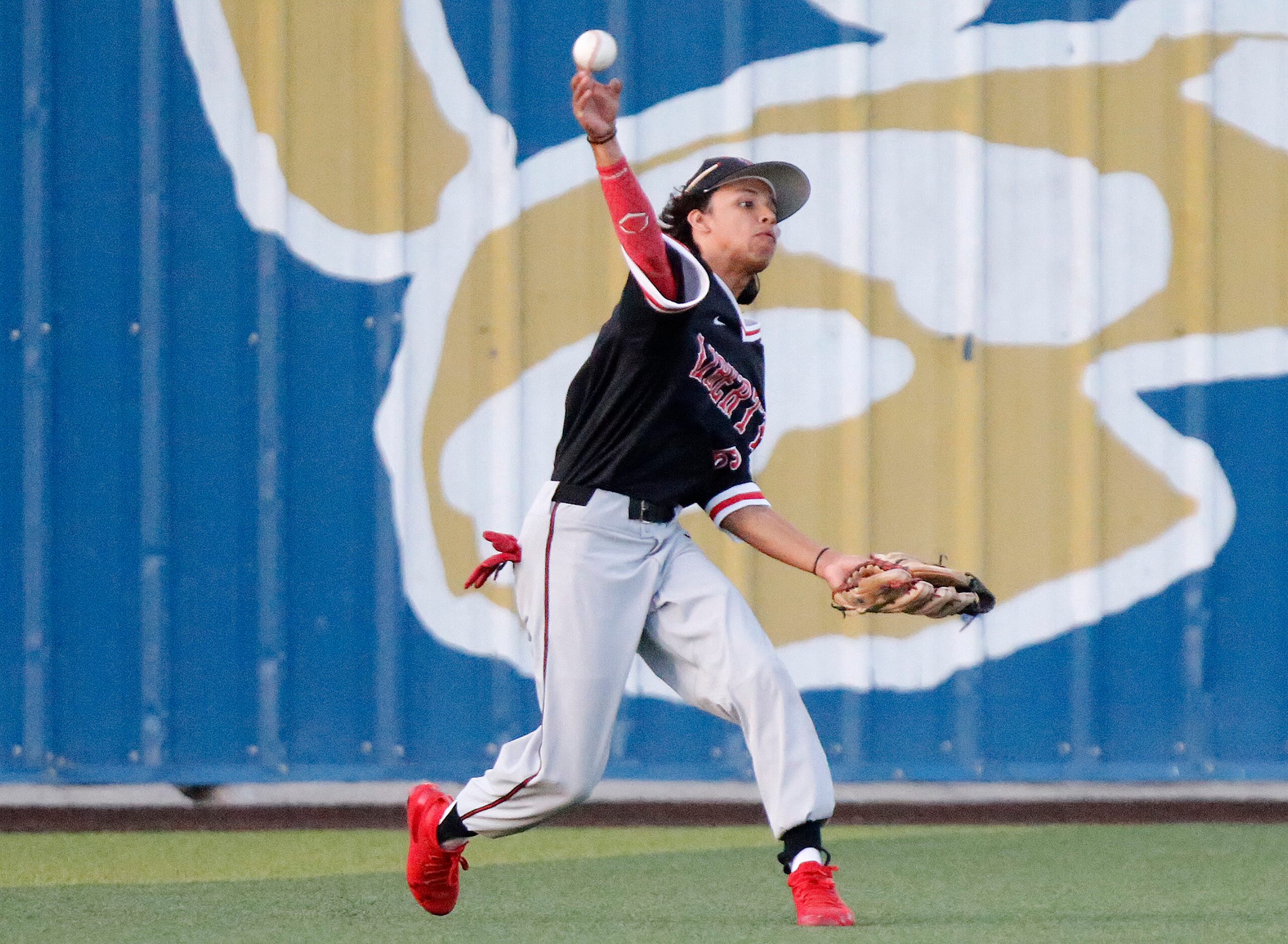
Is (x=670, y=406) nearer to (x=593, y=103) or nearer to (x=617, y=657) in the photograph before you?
(x=617, y=657)

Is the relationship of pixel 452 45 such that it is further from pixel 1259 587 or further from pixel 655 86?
pixel 1259 587

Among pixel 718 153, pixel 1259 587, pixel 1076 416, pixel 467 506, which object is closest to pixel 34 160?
pixel 467 506

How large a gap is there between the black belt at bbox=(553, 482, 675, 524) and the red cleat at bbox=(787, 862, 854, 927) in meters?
0.72

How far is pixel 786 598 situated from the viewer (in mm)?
4891

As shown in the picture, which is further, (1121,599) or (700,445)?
→ (1121,599)

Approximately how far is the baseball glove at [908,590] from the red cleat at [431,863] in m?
0.96

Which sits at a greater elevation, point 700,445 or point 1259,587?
point 700,445

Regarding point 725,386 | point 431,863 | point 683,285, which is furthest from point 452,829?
point 683,285

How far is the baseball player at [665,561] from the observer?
314 cm

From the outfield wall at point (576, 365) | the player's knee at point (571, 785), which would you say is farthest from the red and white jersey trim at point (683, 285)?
the outfield wall at point (576, 365)

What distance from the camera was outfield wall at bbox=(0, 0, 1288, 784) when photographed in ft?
15.9

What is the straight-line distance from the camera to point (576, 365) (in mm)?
4910

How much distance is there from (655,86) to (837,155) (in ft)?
1.87

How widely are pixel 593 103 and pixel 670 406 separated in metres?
0.63
